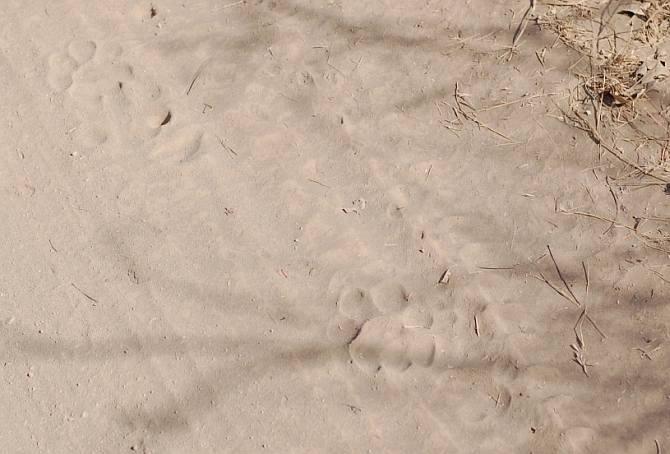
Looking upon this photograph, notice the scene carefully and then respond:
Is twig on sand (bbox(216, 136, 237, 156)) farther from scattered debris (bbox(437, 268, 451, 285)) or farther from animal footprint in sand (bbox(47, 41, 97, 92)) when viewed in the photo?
scattered debris (bbox(437, 268, 451, 285))

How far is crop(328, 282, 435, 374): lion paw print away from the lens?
297 cm

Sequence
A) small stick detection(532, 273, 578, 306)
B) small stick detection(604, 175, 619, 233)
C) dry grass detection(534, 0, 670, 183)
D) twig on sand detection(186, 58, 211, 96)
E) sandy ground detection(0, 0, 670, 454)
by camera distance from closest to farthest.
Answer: sandy ground detection(0, 0, 670, 454)
small stick detection(532, 273, 578, 306)
small stick detection(604, 175, 619, 233)
dry grass detection(534, 0, 670, 183)
twig on sand detection(186, 58, 211, 96)

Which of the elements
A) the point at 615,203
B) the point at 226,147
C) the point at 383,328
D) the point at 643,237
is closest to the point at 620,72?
the point at 615,203

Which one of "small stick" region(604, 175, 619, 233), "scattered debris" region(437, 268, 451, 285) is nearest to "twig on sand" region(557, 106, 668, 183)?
"small stick" region(604, 175, 619, 233)

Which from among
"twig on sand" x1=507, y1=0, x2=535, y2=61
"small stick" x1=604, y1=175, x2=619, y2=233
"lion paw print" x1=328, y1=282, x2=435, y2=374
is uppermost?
"twig on sand" x1=507, y1=0, x2=535, y2=61

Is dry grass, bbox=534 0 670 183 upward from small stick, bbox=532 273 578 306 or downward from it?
upward

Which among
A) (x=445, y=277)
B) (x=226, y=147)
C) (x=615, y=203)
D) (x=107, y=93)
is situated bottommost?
(x=445, y=277)

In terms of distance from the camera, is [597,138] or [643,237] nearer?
[643,237]

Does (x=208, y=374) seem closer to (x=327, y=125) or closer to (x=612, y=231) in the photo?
(x=327, y=125)

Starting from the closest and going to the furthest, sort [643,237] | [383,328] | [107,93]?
[383,328] < [643,237] < [107,93]

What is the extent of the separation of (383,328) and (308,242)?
1.68ft

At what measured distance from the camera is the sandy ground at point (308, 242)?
2.92m

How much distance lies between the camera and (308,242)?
3.16 metres

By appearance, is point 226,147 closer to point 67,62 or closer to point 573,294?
point 67,62
